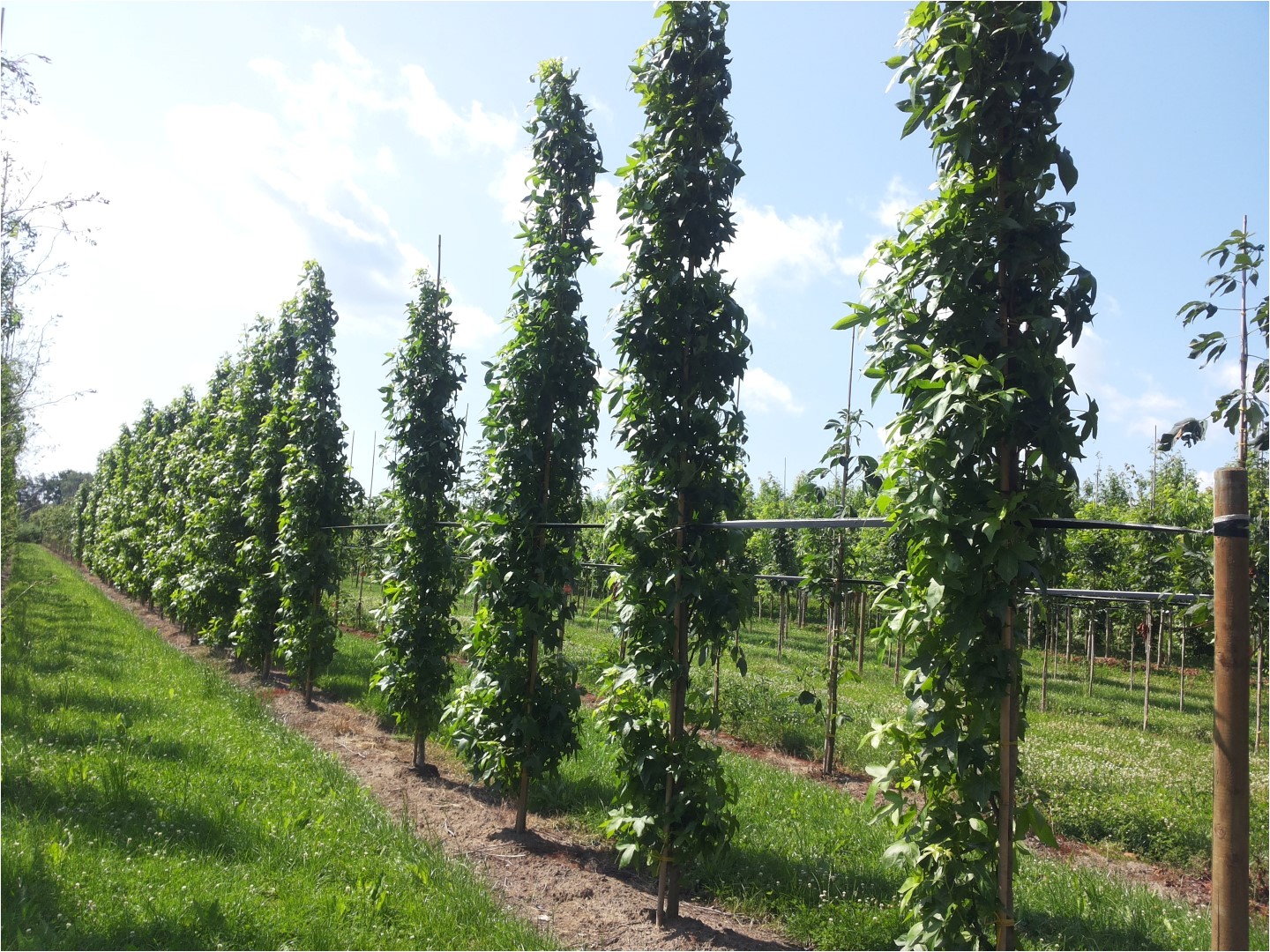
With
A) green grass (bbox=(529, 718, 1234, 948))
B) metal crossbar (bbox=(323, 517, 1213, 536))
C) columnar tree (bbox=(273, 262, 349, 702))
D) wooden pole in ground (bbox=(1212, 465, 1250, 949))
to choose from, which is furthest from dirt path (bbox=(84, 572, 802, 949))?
wooden pole in ground (bbox=(1212, 465, 1250, 949))

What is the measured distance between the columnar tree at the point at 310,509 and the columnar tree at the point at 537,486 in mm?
5556

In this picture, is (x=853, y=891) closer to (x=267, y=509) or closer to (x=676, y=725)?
(x=676, y=725)

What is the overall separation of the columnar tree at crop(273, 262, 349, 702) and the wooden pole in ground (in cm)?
1136

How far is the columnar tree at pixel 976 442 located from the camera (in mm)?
3035

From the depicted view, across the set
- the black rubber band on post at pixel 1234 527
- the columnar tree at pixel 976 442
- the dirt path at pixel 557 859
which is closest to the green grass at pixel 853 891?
the dirt path at pixel 557 859

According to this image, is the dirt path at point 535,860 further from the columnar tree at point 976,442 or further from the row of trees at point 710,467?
the columnar tree at point 976,442

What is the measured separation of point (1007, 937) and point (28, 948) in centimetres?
446

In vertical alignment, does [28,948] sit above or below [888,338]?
below

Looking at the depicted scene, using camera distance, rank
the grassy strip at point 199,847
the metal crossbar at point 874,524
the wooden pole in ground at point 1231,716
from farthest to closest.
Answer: the grassy strip at point 199,847 → the metal crossbar at point 874,524 → the wooden pole in ground at point 1231,716

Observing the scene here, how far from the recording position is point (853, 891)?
5332 millimetres

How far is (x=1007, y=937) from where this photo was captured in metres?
3.04

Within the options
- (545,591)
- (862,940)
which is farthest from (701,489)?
(862,940)

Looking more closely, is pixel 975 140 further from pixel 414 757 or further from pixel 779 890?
pixel 414 757

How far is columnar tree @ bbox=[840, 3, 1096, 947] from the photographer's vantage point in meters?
3.04
